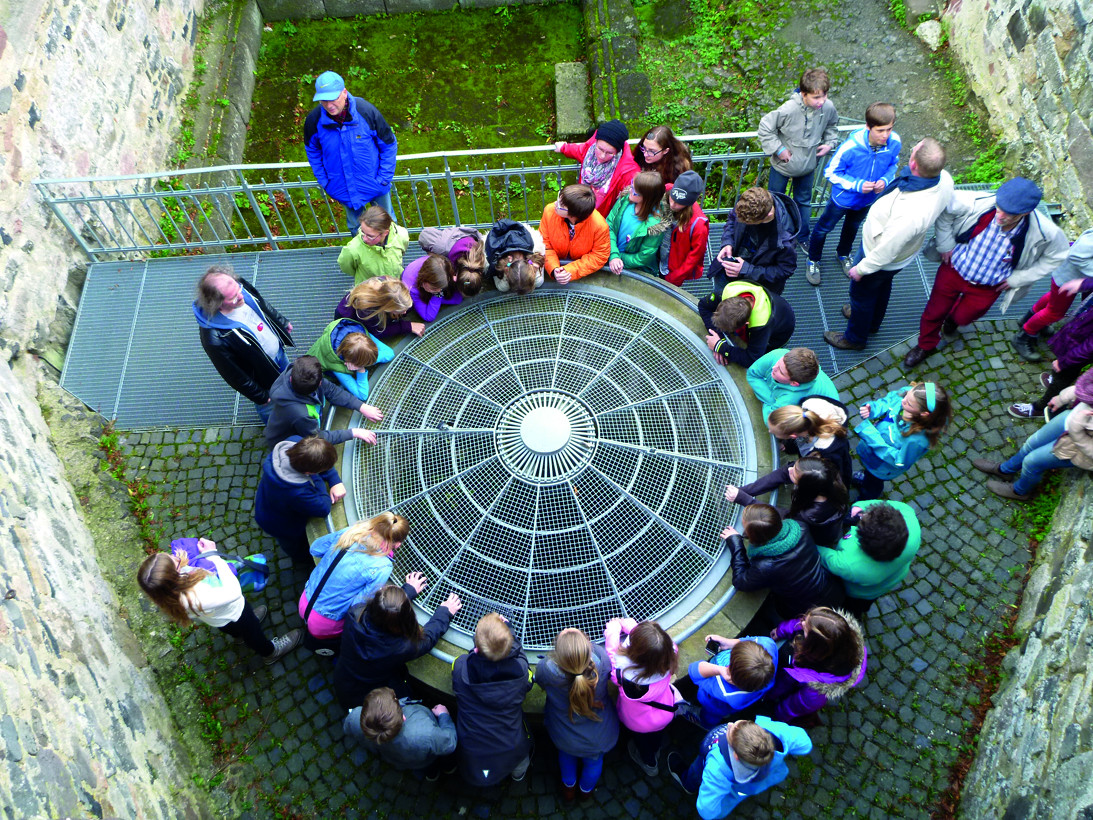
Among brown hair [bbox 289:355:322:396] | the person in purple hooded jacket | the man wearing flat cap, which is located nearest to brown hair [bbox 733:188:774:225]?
the man wearing flat cap

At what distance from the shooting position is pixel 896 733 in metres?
5.93

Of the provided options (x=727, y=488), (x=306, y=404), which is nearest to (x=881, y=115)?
(x=727, y=488)

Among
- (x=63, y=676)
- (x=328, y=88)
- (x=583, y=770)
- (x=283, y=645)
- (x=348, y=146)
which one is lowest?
(x=583, y=770)

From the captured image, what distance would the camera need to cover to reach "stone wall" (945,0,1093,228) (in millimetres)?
7676

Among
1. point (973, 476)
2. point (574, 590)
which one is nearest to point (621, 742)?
point (574, 590)

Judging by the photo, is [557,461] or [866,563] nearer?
[866,563]

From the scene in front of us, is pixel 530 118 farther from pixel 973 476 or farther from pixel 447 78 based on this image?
pixel 973 476

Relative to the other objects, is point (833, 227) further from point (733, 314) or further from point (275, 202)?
point (275, 202)

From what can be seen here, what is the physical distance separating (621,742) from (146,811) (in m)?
3.49

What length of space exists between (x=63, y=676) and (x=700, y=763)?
4.48 m

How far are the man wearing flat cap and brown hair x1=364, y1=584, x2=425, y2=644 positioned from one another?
5526mm

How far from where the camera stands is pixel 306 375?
5.74 metres

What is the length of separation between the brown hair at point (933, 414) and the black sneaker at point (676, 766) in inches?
121

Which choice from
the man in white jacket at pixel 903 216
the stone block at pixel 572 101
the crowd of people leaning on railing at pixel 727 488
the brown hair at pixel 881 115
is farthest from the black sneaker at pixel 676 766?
the stone block at pixel 572 101
